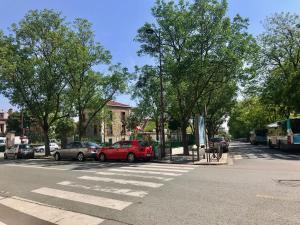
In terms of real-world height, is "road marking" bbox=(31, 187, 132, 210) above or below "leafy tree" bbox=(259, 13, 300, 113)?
below

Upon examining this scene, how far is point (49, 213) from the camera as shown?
924 cm

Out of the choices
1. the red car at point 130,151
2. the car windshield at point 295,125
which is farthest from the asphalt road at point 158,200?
the car windshield at point 295,125

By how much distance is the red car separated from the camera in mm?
24891

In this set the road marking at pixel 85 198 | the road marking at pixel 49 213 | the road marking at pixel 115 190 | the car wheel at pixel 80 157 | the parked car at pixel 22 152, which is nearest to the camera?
the road marking at pixel 49 213

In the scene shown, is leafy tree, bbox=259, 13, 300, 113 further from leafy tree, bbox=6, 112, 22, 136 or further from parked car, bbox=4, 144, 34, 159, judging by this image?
leafy tree, bbox=6, 112, 22, 136

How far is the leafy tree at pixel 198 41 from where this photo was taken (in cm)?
2562

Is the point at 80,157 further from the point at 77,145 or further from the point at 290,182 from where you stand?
the point at 290,182

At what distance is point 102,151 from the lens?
2658cm

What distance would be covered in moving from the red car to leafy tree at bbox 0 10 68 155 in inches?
446

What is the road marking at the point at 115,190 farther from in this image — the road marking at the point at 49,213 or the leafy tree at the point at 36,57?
the leafy tree at the point at 36,57

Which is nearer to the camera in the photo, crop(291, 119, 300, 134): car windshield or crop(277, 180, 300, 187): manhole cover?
crop(277, 180, 300, 187): manhole cover

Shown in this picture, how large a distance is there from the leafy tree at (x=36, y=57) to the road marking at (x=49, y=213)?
24.1m

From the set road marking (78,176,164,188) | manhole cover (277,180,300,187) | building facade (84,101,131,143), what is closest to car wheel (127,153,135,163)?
road marking (78,176,164,188)

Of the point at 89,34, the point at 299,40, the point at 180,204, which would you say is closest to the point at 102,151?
the point at 89,34
